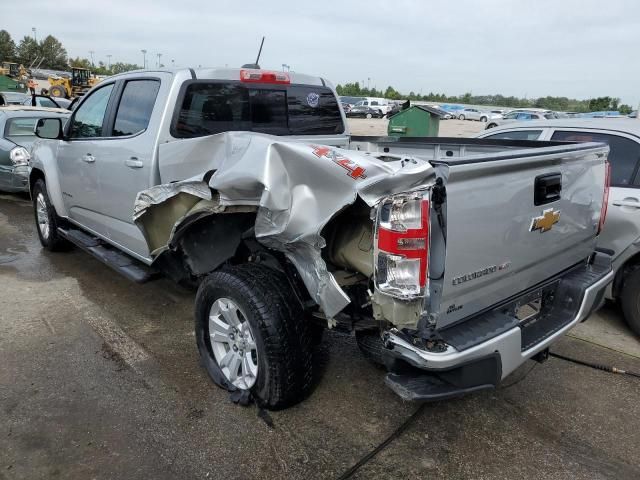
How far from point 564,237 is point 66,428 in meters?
3.08

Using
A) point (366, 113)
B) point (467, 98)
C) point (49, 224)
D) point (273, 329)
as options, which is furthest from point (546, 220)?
point (467, 98)

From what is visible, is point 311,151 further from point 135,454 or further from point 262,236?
point 135,454

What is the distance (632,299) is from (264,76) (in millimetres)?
3500

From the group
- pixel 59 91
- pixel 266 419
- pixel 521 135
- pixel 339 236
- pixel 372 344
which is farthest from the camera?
pixel 59 91

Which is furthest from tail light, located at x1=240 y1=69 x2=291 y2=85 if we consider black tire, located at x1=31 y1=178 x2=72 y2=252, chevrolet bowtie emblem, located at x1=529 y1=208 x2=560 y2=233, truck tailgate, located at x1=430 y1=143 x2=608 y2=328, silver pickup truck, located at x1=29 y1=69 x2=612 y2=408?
black tire, located at x1=31 y1=178 x2=72 y2=252

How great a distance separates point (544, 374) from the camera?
3.66m

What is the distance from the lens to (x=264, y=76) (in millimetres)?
4117

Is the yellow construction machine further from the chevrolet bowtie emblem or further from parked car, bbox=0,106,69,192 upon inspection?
the chevrolet bowtie emblem

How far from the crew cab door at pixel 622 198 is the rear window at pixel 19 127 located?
893 centimetres

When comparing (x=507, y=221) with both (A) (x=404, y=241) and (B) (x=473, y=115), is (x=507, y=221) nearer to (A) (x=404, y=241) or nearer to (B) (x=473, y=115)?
(A) (x=404, y=241)

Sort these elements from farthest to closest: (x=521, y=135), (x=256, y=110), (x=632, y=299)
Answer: (x=521, y=135), (x=632, y=299), (x=256, y=110)

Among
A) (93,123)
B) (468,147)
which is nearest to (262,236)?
(468,147)

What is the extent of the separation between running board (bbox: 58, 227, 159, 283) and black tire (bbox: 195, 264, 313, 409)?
1.21m

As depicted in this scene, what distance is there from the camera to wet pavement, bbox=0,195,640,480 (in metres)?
2.69
